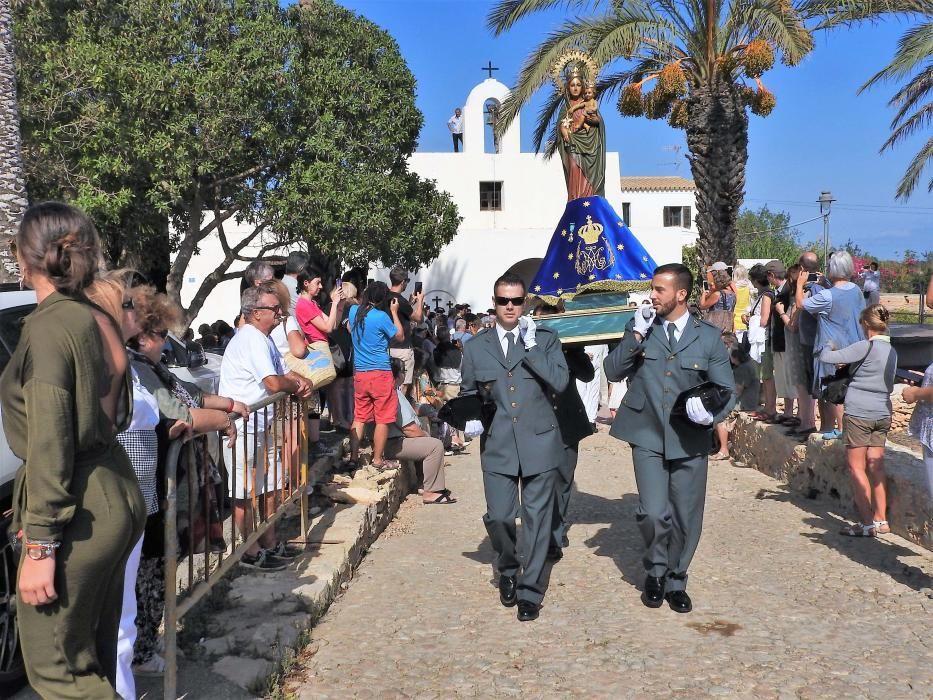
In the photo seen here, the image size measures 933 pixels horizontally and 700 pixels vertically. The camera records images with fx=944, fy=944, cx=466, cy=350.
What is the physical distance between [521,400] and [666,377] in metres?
0.85

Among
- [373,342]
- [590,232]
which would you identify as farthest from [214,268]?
[590,232]

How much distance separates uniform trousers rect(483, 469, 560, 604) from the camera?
5328 millimetres

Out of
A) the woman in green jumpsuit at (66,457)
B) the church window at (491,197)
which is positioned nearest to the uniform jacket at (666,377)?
the woman in green jumpsuit at (66,457)

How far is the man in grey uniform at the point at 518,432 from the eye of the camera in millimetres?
5371

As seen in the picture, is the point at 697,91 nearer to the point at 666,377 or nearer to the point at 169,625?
the point at 666,377

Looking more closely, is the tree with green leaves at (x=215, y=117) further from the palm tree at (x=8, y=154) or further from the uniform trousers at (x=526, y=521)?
the uniform trousers at (x=526, y=521)

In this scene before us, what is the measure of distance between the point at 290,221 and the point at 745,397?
11.5m

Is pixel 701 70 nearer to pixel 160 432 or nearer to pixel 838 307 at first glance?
pixel 838 307

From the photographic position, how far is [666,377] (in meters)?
5.48

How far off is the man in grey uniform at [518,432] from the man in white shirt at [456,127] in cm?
3277

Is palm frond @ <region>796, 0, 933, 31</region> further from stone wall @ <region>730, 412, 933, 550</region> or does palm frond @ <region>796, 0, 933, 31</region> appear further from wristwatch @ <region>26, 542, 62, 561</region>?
wristwatch @ <region>26, 542, 62, 561</region>

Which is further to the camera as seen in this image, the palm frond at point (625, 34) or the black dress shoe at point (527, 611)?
the palm frond at point (625, 34)

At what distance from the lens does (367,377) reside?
27.3ft

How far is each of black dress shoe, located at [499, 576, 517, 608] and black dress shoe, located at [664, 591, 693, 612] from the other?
90cm
